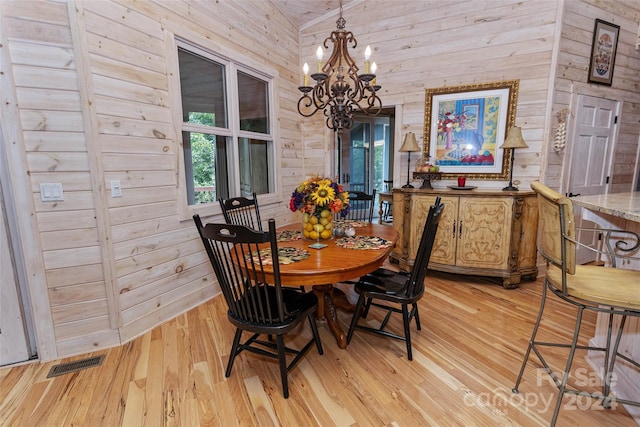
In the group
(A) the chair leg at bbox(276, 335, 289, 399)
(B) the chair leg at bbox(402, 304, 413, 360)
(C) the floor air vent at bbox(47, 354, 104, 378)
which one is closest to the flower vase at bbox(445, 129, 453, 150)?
(B) the chair leg at bbox(402, 304, 413, 360)

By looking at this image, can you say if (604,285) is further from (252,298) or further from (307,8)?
(307,8)

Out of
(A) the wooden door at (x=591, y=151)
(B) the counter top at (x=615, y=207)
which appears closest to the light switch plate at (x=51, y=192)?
(B) the counter top at (x=615, y=207)

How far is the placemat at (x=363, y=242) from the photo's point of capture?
2143 millimetres

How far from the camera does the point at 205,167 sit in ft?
9.95

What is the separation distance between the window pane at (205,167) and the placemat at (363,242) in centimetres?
149

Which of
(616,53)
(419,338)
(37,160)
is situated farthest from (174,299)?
(616,53)

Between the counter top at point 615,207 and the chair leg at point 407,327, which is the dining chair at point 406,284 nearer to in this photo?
the chair leg at point 407,327

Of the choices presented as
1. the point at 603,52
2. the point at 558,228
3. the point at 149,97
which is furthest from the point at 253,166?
the point at 603,52

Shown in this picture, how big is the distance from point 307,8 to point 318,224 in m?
3.11

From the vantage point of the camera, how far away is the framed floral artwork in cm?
344

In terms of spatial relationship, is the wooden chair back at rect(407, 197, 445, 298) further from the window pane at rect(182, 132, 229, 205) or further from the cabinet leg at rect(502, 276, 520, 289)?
the window pane at rect(182, 132, 229, 205)

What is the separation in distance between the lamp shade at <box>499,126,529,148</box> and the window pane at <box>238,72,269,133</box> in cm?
264

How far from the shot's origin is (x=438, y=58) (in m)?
3.66

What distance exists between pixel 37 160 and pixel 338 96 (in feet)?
6.44
